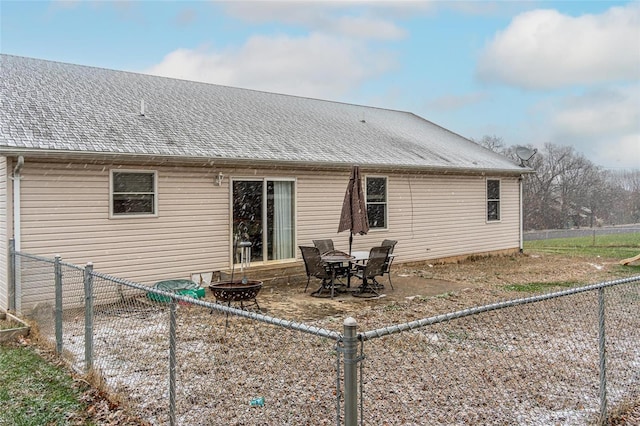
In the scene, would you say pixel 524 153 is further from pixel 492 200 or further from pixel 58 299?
pixel 58 299

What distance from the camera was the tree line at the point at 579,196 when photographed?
2989 cm

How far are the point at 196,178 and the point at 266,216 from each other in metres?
1.64

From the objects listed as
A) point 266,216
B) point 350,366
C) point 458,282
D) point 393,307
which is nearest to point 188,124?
point 266,216

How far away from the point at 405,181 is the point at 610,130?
98.2 ft

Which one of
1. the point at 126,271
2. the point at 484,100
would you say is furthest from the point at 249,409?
the point at 484,100

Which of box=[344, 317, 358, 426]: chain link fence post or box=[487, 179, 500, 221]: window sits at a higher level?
box=[487, 179, 500, 221]: window

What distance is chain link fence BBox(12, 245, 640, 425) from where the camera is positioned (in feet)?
11.6

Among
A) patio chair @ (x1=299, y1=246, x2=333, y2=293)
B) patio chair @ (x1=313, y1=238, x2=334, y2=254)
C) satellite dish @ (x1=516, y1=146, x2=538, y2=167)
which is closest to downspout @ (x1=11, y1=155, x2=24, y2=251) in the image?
patio chair @ (x1=299, y1=246, x2=333, y2=293)

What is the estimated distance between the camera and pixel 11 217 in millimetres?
7094

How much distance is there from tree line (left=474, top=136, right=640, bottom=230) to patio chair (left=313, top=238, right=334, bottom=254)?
74.1ft

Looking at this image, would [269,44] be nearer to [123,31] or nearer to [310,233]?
[123,31]

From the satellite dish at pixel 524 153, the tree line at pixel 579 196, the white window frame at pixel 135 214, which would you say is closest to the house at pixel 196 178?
the white window frame at pixel 135 214

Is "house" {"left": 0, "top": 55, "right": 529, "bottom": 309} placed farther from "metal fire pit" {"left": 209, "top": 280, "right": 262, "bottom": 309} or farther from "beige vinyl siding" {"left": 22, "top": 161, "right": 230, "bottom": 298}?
"metal fire pit" {"left": 209, "top": 280, "right": 262, "bottom": 309}

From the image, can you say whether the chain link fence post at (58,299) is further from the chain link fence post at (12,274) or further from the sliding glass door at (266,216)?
the sliding glass door at (266,216)
